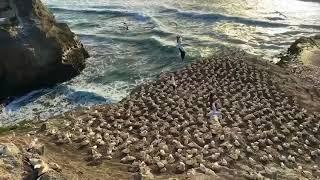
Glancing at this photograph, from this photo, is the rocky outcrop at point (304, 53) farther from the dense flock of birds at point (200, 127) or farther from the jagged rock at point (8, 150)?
the jagged rock at point (8, 150)

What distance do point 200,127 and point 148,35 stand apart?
62.9 ft

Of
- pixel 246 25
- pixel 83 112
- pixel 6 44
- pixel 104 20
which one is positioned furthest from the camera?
pixel 104 20

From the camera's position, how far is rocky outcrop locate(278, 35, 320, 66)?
30.7 metres

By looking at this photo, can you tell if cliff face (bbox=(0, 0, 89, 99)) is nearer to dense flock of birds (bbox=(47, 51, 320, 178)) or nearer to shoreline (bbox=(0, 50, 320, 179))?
shoreline (bbox=(0, 50, 320, 179))

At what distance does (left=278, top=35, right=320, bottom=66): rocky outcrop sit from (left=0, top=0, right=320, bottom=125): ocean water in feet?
5.15

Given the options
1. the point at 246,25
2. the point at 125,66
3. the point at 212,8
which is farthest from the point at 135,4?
the point at 125,66

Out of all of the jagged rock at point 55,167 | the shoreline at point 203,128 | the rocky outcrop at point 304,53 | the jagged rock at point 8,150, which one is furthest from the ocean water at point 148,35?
the jagged rock at point 55,167

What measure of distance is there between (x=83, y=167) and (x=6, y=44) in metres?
12.0

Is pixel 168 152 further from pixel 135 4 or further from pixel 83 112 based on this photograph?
pixel 135 4

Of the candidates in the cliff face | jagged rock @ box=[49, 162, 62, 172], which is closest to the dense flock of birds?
jagged rock @ box=[49, 162, 62, 172]

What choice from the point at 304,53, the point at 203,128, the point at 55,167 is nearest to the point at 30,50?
the point at 203,128

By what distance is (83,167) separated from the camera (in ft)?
56.8

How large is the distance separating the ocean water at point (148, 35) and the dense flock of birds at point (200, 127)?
2.91 meters

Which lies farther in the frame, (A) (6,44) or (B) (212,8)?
(B) (212,8)
